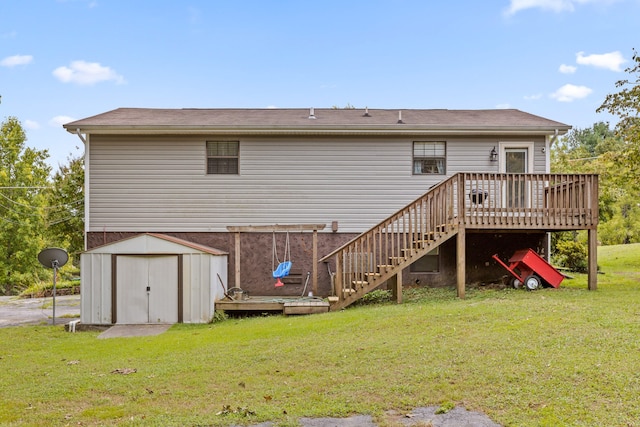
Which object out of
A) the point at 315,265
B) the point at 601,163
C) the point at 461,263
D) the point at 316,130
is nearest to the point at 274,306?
the point at 315,265

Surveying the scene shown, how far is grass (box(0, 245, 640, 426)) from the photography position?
14.8 feet

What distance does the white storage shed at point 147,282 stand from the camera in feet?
36.0

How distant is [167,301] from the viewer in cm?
1102

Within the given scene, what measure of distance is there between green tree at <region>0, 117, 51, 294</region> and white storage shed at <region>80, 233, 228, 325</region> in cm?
2057

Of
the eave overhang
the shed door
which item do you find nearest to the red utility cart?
the eave overhang

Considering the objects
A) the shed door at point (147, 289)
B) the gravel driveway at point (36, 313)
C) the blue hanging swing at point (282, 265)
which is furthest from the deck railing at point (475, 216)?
the gravel driveway at point (36, 313)

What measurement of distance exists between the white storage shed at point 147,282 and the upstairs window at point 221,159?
8.67 ft

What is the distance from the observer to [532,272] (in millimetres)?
10977

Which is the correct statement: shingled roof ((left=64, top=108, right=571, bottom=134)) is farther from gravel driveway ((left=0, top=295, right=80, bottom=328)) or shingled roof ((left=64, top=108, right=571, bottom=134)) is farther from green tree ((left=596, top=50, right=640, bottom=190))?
gravel driveway ((left=0, top=295, right=80, bottom=328))

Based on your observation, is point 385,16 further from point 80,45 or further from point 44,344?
point 44,344

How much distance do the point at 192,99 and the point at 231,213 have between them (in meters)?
20.1

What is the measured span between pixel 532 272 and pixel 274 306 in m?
5.60

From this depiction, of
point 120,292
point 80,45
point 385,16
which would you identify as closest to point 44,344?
point 120,292

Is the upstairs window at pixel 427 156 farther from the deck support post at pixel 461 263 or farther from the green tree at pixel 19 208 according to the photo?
the green tree at pixel 19 208
